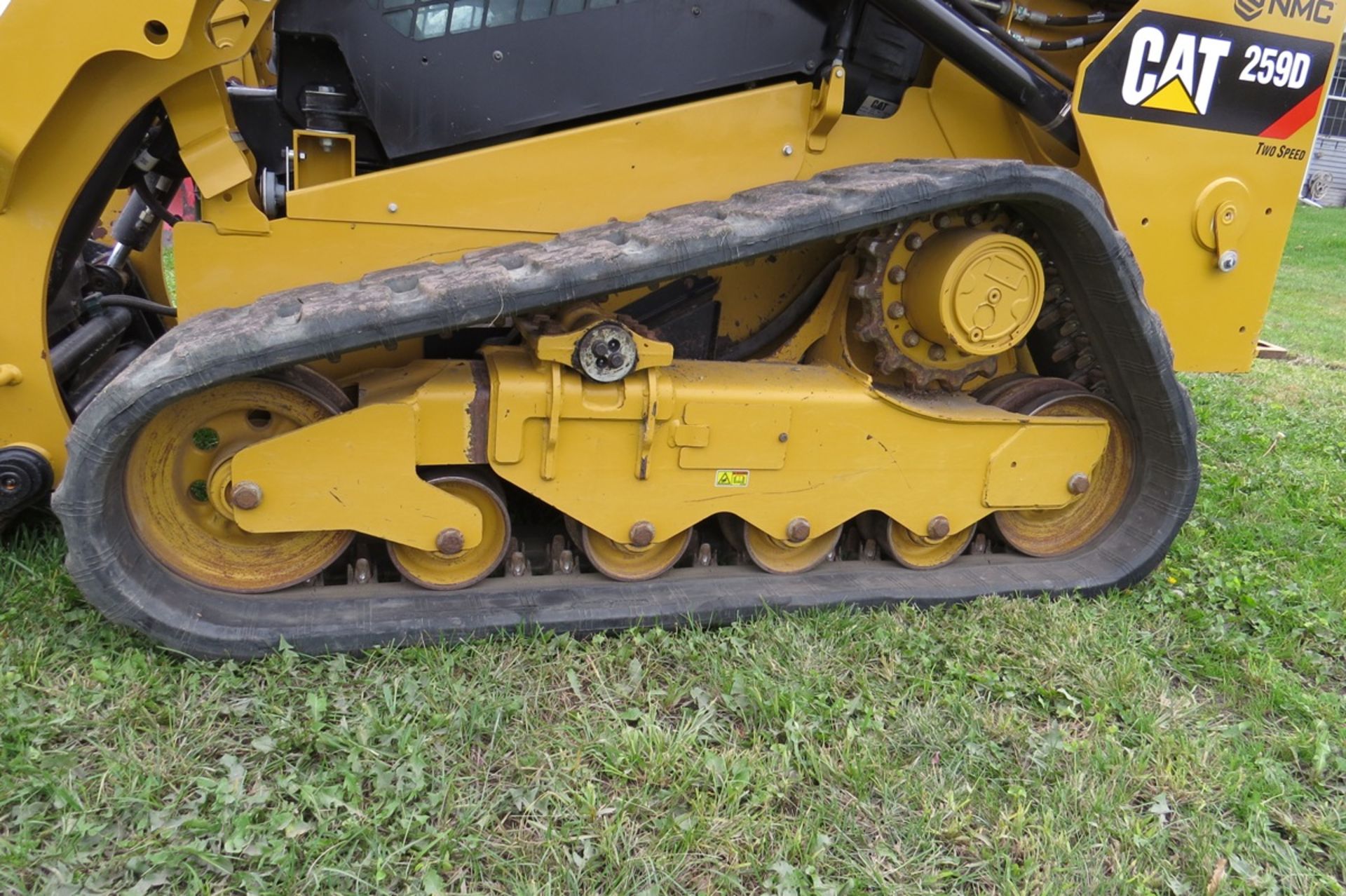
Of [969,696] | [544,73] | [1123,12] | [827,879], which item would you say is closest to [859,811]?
[827,879]

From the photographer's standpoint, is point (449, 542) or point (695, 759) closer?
point (695, 759)

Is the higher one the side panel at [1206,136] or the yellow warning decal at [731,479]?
the side panel at [1206,136]

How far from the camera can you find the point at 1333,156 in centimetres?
2519

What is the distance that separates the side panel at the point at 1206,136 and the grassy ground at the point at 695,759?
1079 millimetres

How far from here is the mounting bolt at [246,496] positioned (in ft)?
7.79

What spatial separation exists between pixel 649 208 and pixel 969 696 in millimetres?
1543

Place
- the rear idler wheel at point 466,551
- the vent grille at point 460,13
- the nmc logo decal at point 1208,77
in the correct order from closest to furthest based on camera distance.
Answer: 1. the vent grille at point 460,13
2. the rear idler wheel at point 466,551
3. the nmc logo decal at point 1208,77

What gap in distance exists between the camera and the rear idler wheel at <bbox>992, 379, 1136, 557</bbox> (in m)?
3.02

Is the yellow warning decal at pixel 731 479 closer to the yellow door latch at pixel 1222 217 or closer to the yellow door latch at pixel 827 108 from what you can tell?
the yellow door latch at pixel 827 108

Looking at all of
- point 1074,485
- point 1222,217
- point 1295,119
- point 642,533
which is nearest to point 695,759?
point 642,533

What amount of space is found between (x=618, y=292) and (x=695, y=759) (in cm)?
114

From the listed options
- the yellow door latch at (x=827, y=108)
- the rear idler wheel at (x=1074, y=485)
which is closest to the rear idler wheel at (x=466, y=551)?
the yellow door latch at (x=827, y=108)

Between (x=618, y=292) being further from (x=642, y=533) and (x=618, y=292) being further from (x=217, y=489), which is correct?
(x=217, y=489)

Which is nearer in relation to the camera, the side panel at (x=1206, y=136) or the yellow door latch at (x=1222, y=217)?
the side panel at (x=1206, y=136)
